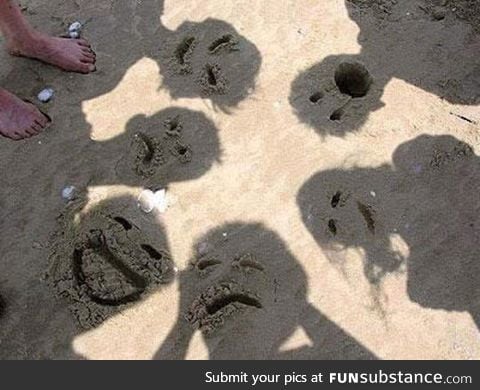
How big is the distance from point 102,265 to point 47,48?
1.48 m

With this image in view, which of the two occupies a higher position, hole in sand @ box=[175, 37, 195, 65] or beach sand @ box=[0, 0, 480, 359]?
hole in sand @ box=[175, 37, 195, 65]

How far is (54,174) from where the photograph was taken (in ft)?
9.70

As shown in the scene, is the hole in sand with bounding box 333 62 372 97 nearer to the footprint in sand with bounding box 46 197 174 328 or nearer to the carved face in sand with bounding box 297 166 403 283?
the carved face in sand with bounding box 297 166 403 283

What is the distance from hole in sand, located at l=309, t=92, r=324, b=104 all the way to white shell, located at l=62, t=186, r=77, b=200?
4.62 ft

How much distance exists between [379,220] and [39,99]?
208cm

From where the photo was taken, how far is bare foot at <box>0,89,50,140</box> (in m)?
3.06

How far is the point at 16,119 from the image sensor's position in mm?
3064

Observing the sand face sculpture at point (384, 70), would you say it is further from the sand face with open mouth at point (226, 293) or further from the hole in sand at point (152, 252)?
the hole in sand at point (152, 252)

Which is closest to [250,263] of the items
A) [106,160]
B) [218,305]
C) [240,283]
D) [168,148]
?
[240,283]

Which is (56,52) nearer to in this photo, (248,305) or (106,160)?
(106,160)

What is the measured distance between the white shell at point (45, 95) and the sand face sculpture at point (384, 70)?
1437 millimetres
